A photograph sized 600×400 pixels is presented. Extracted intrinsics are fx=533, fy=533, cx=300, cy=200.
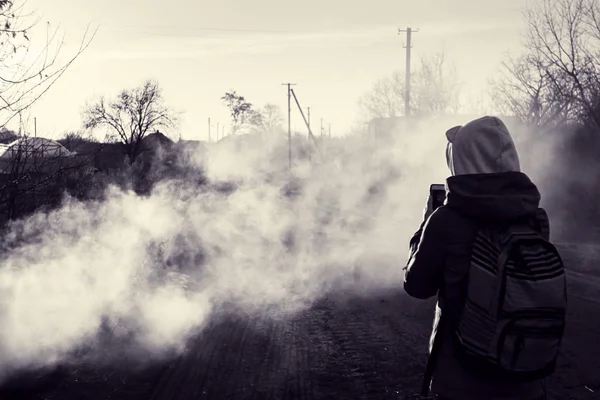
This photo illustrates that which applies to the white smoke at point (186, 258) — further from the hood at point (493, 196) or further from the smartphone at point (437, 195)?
the hood at point (493, 196)

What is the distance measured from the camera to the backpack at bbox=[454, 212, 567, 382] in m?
1.91

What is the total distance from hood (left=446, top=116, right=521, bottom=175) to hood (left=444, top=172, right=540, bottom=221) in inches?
3.3

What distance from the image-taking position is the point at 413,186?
19.0 meters

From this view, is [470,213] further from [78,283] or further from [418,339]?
[78,283]

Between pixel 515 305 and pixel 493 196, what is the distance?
1.32 ft

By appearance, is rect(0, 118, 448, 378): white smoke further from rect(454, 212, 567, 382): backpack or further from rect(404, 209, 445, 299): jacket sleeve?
rect(454, 212, 567, 382): backpack

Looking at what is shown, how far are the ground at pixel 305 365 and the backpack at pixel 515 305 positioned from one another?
2510mm

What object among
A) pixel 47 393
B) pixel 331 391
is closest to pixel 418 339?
pixel 331 391

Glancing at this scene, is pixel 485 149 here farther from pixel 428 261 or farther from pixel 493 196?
pixel 428 261

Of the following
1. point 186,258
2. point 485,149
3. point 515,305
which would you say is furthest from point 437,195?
point 186,258

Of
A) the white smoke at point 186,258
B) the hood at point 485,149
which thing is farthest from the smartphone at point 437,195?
the white smoke at point 186,258

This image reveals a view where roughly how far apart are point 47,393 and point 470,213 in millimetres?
3783

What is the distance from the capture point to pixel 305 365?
5.02 meters

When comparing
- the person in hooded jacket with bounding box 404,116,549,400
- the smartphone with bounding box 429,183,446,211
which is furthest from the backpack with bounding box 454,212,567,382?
the smartphone with bounding box 429,183,446,211
